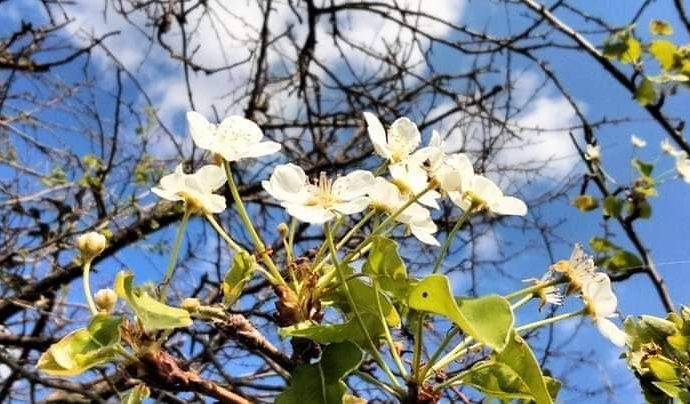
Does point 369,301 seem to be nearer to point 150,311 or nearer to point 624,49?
point 150,311

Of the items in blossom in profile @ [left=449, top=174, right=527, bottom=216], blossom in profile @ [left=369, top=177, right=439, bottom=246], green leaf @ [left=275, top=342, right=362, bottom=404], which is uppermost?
blossom in profile @ [left=449, top=174, right=527, bottom=216]

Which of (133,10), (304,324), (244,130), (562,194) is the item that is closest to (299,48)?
(133,10)

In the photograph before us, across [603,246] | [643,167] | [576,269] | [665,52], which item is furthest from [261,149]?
[643,167]

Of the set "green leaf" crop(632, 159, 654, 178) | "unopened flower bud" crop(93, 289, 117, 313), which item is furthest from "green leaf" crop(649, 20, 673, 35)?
"unopened flower bud" crop(93, 289, 117, 313)

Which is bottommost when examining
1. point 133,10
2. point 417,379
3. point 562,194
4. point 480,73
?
point 417,379

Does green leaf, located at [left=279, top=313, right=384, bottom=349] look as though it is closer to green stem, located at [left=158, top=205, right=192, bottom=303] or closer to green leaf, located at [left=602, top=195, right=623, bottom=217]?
green stem, located at [left=158, top=205, right=192, bottom=303]

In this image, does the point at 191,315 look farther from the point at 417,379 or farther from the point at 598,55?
the point at 598,55
